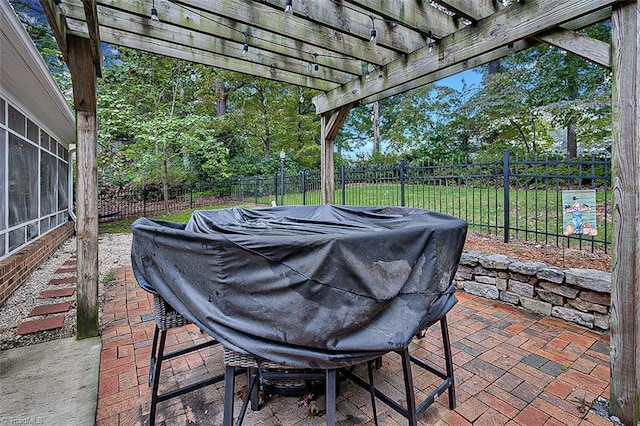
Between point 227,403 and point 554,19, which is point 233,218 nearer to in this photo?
point 227,403

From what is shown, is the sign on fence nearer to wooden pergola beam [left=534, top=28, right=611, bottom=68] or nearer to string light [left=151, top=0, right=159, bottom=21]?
wooden pergola beam [left=534, top=28, right=611, bottom=68]

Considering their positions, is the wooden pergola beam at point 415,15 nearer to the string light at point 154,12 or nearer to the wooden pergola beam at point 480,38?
the wooden pergola beam at point 480,38

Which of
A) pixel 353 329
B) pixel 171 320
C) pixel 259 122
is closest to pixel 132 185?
pixel 259 122

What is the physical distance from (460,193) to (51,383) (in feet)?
21.9

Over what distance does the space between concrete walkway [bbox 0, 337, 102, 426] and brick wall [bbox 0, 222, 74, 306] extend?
4.46ft

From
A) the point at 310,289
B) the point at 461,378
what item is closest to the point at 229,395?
the point at 310,289

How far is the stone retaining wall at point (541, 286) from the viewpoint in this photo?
2.66 meters

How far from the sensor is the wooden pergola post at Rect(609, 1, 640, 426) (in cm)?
164

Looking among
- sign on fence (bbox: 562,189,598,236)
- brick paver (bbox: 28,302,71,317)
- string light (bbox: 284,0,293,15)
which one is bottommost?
brick paver (bbox: 28,302,71,317)

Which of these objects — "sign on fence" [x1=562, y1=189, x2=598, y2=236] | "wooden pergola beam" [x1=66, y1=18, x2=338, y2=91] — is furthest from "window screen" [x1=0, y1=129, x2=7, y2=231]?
"sign on fence" [x1=562, y1=189, x2=598, y2=236]

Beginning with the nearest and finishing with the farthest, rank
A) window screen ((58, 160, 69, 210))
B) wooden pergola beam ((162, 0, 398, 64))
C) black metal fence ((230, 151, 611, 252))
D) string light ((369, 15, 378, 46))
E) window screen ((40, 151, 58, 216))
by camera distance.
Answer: wooden pergola beam ((162, 0, 398, 64)) < string light ((369, 15, 378, 46)) < black metal fence ((230, 151, 611, 252)) < window screen ((40, 151, 58, 216)) < window screen ((58, 160, 69, 210))

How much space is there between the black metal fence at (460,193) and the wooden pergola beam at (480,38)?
1.34m

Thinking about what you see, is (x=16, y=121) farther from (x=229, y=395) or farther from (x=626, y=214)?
(x=626, y=214)

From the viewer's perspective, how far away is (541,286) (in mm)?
3035
